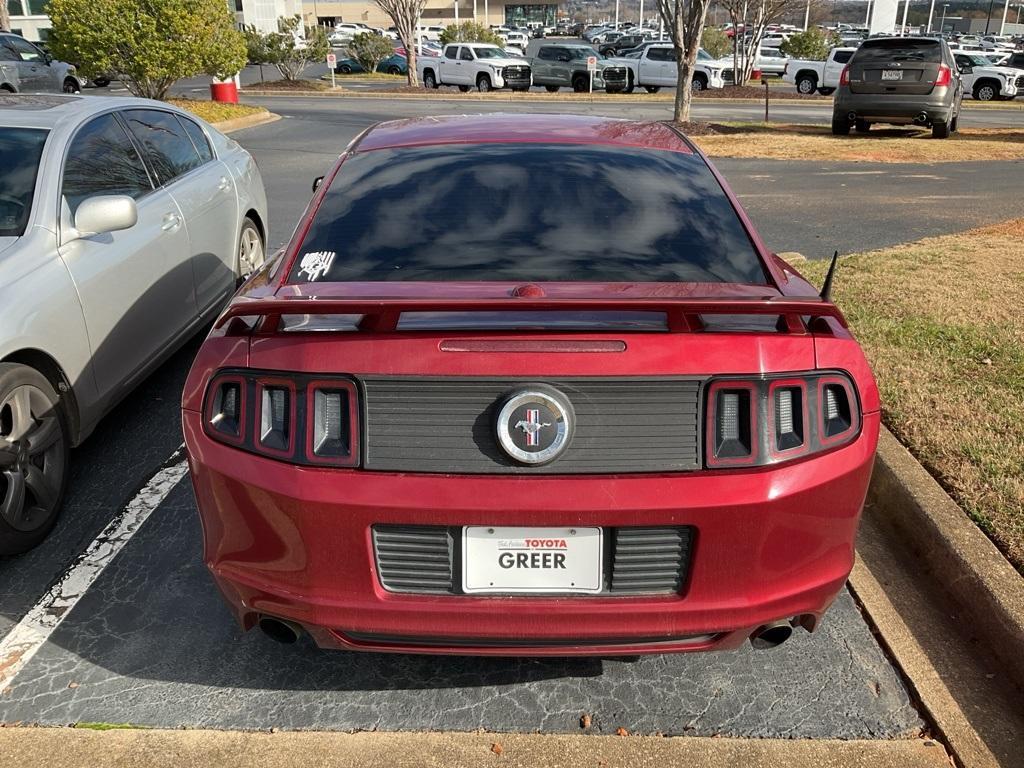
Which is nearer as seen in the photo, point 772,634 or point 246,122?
point 772,634

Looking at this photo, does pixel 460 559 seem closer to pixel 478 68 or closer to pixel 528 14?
pixel 478 68

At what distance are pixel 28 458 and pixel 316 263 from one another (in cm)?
159

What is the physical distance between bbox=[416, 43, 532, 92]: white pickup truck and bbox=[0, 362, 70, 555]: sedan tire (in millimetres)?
31951

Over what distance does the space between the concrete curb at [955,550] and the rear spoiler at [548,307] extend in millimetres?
1342

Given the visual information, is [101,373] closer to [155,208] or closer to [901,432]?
[155,208]

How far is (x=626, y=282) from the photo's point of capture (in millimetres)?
2613

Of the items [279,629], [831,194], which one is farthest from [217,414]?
[831,194]

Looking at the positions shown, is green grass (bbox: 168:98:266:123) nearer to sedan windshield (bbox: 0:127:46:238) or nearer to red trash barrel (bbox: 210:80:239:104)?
red trash barrel (bbox: 210:80:239:104)

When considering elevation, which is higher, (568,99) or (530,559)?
(530,559)

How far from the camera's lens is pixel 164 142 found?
217 inches

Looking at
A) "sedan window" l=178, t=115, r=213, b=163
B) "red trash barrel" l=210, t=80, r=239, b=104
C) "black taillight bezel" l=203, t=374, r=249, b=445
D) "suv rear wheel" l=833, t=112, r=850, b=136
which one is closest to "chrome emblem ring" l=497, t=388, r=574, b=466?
"black taillight bezel" l=203, t=374, r=249, b=445

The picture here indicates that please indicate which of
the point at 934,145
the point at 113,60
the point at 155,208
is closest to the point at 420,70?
the point at 113,60

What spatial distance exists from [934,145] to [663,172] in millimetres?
15240

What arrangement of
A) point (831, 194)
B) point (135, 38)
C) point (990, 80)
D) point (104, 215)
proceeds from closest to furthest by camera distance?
point (104, 215), point (831, 194), point (135, 38), point (990, 80)
